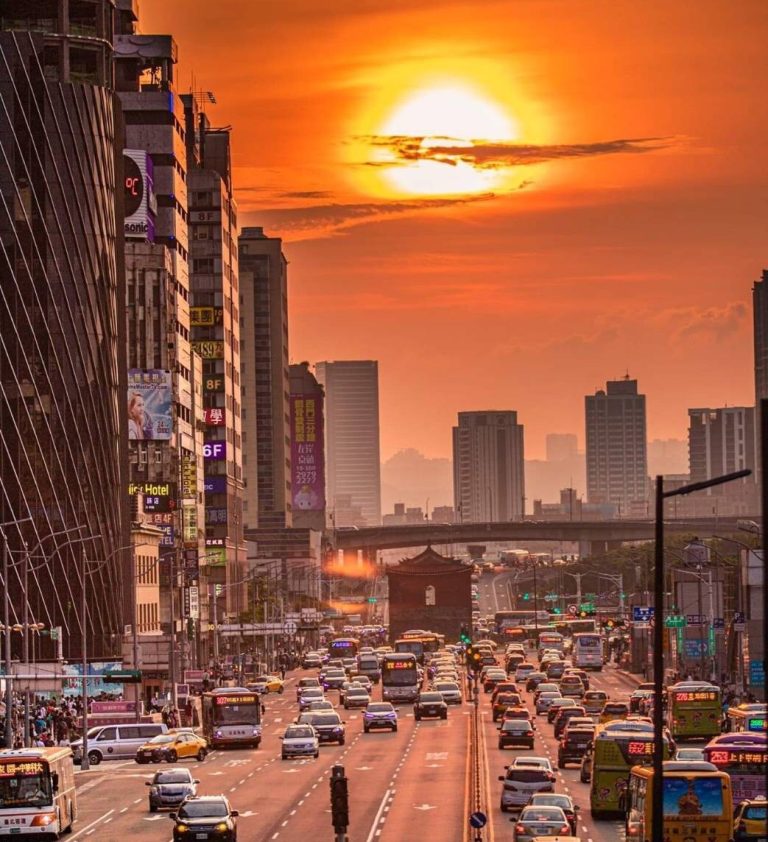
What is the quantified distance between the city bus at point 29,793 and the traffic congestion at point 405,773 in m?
0.06

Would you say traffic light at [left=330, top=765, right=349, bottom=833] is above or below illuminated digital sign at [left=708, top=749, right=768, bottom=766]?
above

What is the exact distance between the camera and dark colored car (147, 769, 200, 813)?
74000 mm

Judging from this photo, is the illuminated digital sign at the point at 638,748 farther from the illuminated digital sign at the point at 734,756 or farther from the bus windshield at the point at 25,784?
the bus windshield at the point at 25,784

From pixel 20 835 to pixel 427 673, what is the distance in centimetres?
12510

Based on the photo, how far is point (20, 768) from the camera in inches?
2505

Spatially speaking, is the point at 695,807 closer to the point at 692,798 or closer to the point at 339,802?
the point at 692,798

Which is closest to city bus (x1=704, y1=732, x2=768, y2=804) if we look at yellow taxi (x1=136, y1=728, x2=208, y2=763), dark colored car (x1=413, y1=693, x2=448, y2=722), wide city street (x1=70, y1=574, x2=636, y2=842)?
wide city street (x1=70, y1=574, x2=636, y2=842)

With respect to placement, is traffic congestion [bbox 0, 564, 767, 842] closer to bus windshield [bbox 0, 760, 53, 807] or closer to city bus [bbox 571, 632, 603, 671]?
bus windshield [bbox 0, 760, 53, 807]

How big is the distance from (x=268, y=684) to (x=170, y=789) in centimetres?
9419

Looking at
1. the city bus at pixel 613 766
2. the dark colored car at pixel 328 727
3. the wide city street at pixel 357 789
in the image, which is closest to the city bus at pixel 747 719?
Result: the wide city street at pixel 357 789

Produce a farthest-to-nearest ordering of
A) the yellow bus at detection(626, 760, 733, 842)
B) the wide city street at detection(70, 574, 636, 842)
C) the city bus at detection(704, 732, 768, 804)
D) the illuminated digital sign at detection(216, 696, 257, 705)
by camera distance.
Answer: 1. the illuminated digital sign at detection(216, 696, 257, 705)
2. the wide city street at detection(70, 574, 636, 842)
3. the city bus at detection(704, 732, 768, 804)
4. the yellow bus at detection(626, 760, 733, 842)

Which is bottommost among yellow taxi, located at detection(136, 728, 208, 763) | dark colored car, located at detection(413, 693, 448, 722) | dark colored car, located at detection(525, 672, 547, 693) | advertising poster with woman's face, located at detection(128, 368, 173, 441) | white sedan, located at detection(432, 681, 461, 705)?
dark colored car, located at detection(525, 672, 547, 693)

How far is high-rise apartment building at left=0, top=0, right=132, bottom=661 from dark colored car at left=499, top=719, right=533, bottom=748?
60486 millimetres

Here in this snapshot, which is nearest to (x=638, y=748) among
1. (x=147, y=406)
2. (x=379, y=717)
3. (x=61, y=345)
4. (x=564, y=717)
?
(x=564, y=717)
